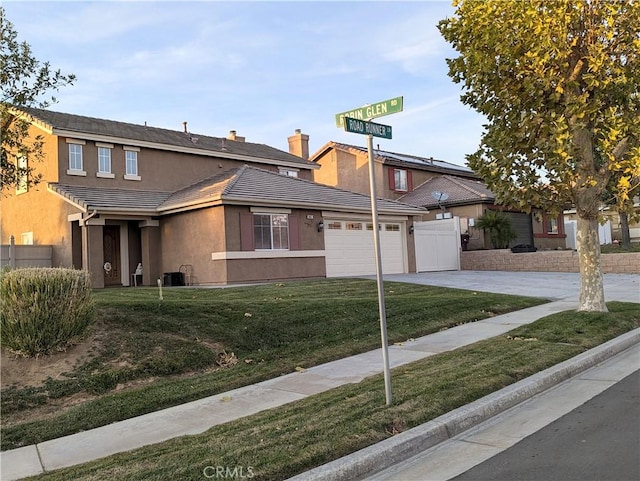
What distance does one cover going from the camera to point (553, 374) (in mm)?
7055

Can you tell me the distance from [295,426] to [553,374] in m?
3.74

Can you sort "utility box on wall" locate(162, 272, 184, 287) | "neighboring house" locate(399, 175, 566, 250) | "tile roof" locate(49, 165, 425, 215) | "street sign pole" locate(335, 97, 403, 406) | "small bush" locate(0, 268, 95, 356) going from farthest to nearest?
"neighboring house" locate(399, 175, 566, 250) < "utility box on wall" locate(162, 272, 184, 287) < "tile roof" locate(49, 165, 425, 215) < "small bush" locate(0, 268, 95, 356) < "street sign pole" locate(335, 97, 403, 406)

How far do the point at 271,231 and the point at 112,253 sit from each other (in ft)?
22.1

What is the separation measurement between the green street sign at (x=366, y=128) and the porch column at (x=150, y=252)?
52.6 feet

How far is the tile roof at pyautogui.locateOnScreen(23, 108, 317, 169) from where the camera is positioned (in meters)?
21.0

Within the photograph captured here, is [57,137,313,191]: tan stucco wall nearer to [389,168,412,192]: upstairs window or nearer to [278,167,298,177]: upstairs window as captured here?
[278,167,298,177]: upstairs window

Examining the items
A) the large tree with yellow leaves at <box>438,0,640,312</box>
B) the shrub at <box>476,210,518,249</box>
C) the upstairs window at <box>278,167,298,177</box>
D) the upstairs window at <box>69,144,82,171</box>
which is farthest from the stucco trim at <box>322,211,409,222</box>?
the large tree with yellow leaves at <box>438,0,640,312</box>

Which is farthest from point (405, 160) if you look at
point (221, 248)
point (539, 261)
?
point (221, 248)

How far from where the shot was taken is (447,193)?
102 ft

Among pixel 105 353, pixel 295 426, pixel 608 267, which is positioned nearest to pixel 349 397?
pixel 295 426

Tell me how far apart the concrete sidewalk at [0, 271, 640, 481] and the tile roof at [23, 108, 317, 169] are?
52.0ft

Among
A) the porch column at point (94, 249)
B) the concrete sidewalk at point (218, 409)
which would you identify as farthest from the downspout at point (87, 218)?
the concrete sidewalk at point (218, 409)

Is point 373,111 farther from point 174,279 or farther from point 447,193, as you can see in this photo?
point 447,193

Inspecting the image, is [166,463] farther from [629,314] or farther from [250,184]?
[250,184]
